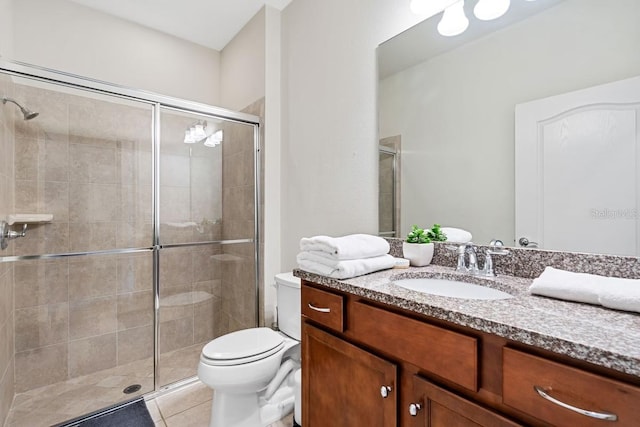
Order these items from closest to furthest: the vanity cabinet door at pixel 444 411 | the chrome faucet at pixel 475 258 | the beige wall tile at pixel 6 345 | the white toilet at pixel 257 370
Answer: the vanity cabinet door at pixel 444 411 → the chrome faucet at pixel 475 258 → the white toilet at pixel 257 370 → the beige wall tile at pixel 6 345

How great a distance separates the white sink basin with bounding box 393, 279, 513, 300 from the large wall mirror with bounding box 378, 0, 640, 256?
0.23 metres

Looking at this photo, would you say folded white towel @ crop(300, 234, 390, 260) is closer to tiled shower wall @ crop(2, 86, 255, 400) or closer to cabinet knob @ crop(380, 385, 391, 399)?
cabinet knob @ crop(380, 385, 391, 399)

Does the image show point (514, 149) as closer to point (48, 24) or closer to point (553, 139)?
point (553, 139)

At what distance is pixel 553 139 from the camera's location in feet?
3.46

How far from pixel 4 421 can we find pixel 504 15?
3.04 m

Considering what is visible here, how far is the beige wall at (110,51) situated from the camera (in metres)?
2.11

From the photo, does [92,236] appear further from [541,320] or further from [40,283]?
[541,320]

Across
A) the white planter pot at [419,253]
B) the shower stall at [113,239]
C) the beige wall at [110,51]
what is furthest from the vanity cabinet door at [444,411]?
the beige wall at [110,51]

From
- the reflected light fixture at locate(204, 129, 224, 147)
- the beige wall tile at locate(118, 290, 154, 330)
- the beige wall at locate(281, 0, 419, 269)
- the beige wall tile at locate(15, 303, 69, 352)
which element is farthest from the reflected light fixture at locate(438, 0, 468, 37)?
the beige wall tile at locate(15, 303, 69, 352)

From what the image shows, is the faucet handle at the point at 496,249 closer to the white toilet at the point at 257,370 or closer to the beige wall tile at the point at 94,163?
the white toilet at the point at 257,370

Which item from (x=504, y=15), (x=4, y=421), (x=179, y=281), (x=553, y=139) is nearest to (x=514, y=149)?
(x=553, y=139)

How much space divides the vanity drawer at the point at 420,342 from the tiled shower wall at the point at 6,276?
1.92 m

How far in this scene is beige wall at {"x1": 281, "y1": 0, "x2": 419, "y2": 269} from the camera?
1.66m

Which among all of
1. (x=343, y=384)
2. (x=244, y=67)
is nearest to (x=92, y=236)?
(x=244, y=67)
